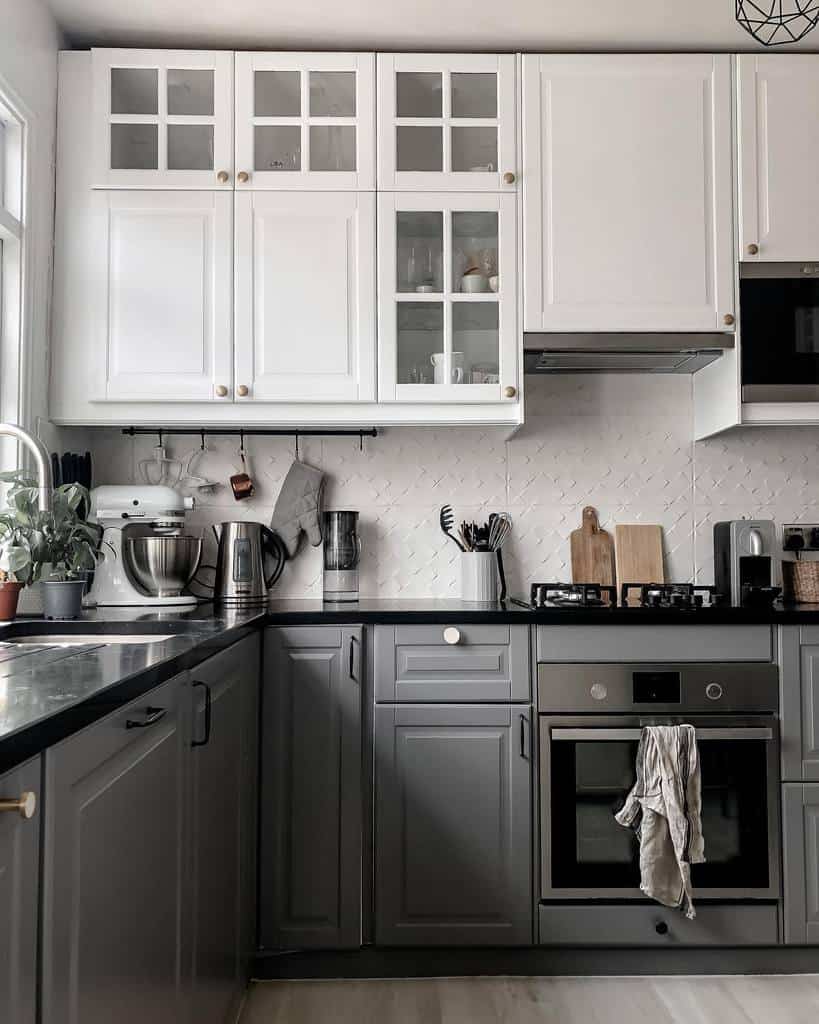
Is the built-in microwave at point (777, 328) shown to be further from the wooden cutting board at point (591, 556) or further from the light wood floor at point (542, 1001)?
the light wood floor at point (542, 1001)

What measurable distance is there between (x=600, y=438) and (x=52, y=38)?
2.15 m

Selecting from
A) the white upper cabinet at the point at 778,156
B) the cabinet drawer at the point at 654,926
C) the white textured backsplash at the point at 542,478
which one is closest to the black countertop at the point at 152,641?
the white textured backsplash at the point at 542,478

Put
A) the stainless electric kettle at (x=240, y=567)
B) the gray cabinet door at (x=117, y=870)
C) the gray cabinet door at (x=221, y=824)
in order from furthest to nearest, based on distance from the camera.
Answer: the stainless electric kettle at (x=240, y=567) → the gray cabinet door at (x=221, y=824) → the gray cabinet door at (x=117, y=870)

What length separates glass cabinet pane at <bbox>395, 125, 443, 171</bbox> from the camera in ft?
8.42

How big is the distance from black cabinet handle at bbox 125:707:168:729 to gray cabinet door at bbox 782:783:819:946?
1.82 metres

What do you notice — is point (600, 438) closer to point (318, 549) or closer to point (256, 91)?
point (318, 549)

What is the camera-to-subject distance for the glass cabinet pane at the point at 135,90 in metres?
2.54

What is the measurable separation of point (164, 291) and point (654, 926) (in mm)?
2308

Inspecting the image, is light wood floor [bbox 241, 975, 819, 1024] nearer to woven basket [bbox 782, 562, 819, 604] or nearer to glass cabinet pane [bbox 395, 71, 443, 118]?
woven basket [bbox 782, 562, 819, 604]

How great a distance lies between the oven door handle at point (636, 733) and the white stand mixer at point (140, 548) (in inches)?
46.1

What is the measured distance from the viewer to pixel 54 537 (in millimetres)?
2045

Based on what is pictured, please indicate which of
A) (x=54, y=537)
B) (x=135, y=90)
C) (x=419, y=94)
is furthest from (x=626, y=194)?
(x=54, y=537)

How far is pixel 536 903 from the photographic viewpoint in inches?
90.0

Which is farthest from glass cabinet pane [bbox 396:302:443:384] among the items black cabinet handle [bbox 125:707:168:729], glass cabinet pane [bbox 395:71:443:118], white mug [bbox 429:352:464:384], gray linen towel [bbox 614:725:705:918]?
black cabinet handle [bbox 125:707:168:729]
